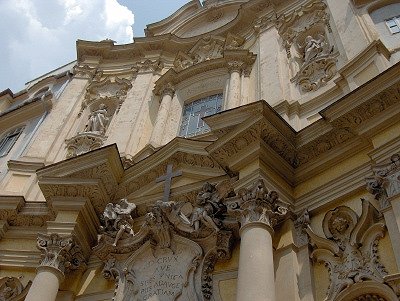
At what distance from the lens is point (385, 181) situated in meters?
6.94

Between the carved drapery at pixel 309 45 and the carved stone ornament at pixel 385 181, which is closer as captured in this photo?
the carved stone ornament at pixel 385 181

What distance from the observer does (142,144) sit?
13055 millimetres

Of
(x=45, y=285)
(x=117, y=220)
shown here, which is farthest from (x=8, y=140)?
(x=45, y=285)

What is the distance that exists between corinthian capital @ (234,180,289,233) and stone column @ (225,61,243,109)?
4.83 meters

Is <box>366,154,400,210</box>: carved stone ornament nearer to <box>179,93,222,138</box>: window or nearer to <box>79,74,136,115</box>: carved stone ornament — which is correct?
<box>179,93,222,138</box>: window

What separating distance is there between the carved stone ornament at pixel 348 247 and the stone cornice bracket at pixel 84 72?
11106 mm

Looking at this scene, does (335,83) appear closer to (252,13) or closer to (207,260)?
(207,260)

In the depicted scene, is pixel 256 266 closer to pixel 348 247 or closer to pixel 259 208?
pixel 259 208

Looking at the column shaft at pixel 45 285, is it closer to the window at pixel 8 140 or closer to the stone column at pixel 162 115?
the stone column at pixel 162 115

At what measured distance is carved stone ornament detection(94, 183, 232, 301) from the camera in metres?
8.12

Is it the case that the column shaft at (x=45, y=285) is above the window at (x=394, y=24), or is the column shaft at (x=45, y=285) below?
below

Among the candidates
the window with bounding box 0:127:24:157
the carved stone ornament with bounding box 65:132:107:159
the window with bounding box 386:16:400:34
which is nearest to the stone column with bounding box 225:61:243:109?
the carved stone ornament with bounding box 65:132:107:159

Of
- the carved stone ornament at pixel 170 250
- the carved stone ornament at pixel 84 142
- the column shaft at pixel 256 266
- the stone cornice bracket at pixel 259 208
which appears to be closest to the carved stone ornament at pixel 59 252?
the carved stone ornament at pixel 170 250

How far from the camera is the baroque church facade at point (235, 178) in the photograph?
7137 millimetres
